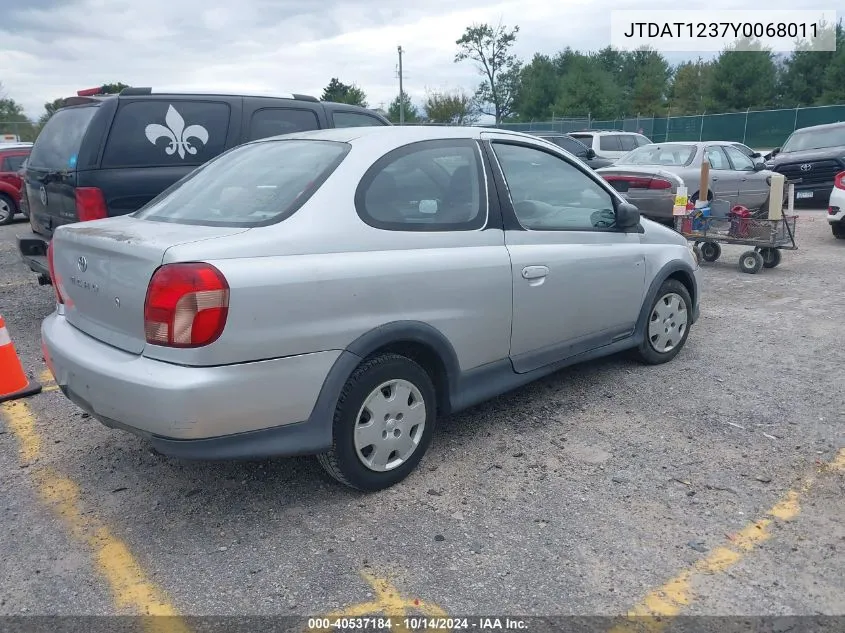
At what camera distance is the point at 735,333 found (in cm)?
607

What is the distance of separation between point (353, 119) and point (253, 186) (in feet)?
14.1

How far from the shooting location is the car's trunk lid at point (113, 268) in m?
2.86

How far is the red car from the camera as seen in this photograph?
14.8 metres

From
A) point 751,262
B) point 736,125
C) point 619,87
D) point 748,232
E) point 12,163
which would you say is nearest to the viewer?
point 748,232

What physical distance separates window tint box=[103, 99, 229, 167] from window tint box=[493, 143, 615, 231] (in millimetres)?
3301

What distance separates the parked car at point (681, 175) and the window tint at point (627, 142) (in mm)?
6436

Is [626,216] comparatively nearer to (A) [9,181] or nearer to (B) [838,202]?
(B) [838,202]

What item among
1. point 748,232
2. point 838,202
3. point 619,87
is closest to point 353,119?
point 748,232

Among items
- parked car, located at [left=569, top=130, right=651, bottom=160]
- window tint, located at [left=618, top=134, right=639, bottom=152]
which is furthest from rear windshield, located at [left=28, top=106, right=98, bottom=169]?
window tint, located at [left=618, top=134, right=639, bottom=152]

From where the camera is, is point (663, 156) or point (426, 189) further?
point (663, 156)

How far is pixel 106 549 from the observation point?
118 inches

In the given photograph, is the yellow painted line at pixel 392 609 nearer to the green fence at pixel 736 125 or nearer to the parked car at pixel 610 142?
the parked car at pixel 610 142

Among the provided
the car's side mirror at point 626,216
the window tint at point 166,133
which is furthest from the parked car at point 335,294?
the window tint at point 166,133

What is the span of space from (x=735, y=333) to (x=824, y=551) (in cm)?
343
